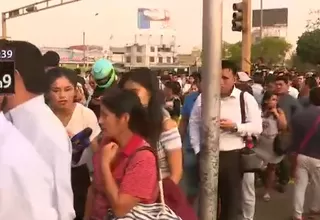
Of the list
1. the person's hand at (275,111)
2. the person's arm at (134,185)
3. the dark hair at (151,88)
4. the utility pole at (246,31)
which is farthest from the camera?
the utility pole at (246,31)

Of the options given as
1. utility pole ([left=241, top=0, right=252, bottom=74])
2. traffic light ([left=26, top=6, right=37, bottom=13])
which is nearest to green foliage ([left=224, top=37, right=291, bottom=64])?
traffic light ([left=26, top=6, right=37, bottom=13])

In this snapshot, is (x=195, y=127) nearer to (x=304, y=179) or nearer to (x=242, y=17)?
(x=304, y=179)

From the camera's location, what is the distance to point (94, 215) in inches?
160

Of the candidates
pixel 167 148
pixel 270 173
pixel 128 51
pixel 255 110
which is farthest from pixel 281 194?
pixel 128 51

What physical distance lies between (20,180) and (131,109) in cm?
148

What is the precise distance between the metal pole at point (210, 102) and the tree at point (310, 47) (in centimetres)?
6596

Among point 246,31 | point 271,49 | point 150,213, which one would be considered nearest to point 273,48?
point 271,49

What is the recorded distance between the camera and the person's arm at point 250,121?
21.0 ft

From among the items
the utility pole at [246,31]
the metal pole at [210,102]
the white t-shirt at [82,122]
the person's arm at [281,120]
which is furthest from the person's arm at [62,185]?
the utility pole at [246,31]

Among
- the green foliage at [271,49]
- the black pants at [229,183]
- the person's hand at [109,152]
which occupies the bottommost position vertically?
the green foliage at [271,49]

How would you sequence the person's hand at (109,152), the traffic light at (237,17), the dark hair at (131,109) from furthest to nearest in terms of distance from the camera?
the traffic light at (237,17) → the dark hair at (131,109) → the person's hand at (109,152)

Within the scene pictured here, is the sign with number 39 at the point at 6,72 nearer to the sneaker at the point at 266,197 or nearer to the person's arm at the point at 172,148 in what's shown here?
the person's arm at the point at 172,148

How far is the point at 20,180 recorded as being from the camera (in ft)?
8.39

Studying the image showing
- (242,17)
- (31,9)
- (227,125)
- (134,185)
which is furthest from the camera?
(31,9)
